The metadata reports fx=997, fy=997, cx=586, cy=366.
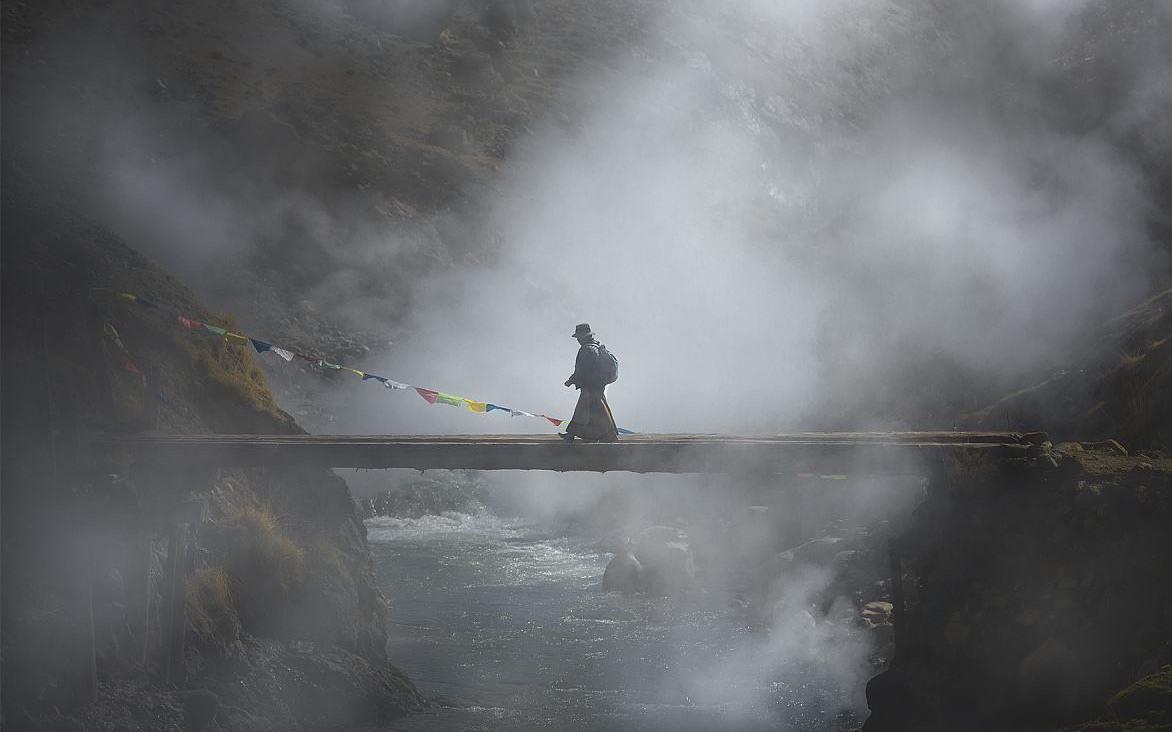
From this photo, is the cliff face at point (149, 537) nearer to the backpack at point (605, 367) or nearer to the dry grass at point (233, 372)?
the dry grass at point (233, 372)

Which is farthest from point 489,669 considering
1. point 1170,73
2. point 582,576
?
point 1170,73

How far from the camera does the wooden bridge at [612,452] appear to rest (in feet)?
29.6

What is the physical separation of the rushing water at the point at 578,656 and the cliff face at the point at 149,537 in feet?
4.89

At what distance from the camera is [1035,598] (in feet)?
Result: 26.4

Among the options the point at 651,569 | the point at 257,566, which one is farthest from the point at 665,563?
the point at 257,566

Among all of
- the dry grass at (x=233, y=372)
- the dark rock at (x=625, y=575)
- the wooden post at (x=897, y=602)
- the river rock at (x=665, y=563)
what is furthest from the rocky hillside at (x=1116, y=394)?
the dry grass at (x=233, y=372)

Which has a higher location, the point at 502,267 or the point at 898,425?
the point at 502,267

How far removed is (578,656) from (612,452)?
5.15 metres

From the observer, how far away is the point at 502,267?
1265 inches

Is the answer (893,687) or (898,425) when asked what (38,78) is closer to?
(898,425)

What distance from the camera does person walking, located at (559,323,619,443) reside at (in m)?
9.89

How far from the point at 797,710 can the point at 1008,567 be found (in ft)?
13.1

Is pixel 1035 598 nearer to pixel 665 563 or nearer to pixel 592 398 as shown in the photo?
pixel 592 398

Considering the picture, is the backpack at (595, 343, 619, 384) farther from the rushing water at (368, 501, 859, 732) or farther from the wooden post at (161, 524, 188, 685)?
the wooden post at (161, 524, 188, 685)
